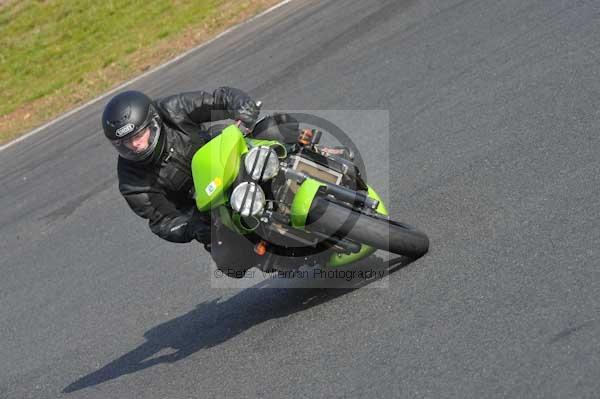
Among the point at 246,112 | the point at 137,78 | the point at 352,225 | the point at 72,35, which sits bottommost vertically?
the point at 72,35

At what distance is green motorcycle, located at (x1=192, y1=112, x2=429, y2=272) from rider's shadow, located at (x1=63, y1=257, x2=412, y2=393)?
43cm

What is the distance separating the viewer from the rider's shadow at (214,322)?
225 inches

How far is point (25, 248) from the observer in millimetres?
9250

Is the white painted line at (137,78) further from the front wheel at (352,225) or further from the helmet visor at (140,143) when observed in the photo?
the front wheel at (352,225)

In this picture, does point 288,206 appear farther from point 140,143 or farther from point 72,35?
point 72,35

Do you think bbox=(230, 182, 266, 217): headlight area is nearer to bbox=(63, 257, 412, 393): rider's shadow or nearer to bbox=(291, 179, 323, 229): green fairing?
bbox=(291, 179, 323, 229): green fairing

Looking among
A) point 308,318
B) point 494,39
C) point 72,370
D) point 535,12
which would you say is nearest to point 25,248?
point 72,370

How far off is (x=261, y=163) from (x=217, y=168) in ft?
0.86

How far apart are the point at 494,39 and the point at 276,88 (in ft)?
9.98

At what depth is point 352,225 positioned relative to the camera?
493cm

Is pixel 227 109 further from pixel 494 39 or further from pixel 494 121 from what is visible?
pixel 494 39

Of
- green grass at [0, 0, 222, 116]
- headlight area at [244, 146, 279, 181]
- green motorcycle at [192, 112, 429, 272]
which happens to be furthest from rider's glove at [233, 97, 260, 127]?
green grass at [0, 0, 222, 116]

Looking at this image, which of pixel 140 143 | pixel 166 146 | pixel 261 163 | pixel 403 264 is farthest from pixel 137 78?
pixel 261 163

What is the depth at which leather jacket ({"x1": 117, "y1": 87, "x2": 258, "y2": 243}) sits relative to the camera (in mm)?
5688
